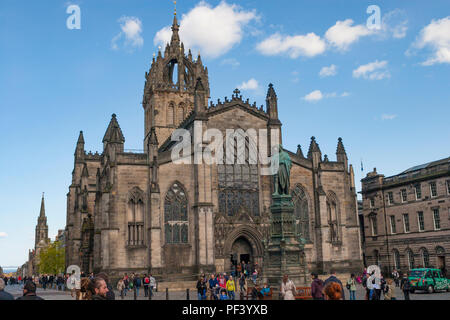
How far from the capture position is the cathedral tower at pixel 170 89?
58344mm

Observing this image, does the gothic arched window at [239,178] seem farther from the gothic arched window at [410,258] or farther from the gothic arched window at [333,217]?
the gothic arched window at [410,258]

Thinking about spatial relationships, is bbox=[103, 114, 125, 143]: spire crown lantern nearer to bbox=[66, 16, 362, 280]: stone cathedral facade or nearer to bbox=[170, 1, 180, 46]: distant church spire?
bbox=[66, 16, 362, 280]: stone cathedral facade

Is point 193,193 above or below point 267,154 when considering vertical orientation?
below

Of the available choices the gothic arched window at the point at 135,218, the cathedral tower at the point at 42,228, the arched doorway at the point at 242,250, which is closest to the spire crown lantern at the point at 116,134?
the gothic arched window at the point at 135,218

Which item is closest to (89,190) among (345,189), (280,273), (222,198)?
(222,198)

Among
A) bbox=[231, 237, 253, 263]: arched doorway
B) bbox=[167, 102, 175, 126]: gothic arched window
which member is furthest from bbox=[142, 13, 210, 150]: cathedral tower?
bbox=[231, 237, 253, 263]: arched doorway

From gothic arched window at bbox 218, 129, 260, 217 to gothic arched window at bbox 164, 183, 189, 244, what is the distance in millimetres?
3298

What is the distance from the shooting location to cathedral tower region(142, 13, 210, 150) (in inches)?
2297

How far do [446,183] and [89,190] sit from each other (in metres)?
36.5

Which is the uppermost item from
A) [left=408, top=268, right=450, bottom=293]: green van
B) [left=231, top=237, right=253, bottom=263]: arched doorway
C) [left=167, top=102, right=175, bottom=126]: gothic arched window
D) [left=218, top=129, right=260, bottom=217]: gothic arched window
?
[left=167, top=102, right=175, bottom=126]: gothic arched window

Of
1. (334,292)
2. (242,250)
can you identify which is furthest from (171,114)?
(334,292)

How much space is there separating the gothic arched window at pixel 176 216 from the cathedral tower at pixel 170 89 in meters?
19.2

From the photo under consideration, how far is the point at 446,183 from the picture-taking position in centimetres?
4547
